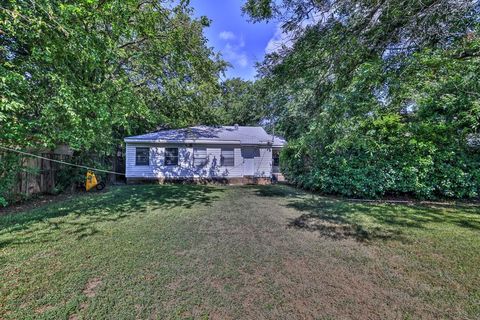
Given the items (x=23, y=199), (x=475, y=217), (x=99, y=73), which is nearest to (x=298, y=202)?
(x=475, y=217)

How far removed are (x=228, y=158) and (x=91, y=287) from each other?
10.6m

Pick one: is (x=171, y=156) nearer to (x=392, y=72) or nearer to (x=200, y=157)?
(x=200, y=157)

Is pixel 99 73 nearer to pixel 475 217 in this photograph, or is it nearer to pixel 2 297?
pixel 2 297

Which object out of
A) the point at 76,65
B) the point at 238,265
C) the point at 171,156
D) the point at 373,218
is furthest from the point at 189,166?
the point at 238,265

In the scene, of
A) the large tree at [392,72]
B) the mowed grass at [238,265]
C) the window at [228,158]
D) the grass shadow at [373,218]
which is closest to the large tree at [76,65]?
the mowed grass at [238,265]

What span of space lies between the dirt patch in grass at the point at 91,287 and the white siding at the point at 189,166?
1003 cm

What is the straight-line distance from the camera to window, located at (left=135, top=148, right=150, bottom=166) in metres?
12.4

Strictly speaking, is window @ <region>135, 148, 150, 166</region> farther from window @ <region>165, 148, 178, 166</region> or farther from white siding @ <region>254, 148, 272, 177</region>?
white siding @ <region>254, 148, 272, 177</region>

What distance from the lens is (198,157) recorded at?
42.2 feet

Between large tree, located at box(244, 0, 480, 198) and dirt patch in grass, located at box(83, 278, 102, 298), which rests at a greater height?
large tree, located at box(244, 0, 480, 198)

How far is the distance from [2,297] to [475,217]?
372 inches

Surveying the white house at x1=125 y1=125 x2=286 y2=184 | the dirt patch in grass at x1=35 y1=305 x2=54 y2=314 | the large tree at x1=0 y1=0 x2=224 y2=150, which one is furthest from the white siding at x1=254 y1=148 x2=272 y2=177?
the dirt patch in grass at x1=35 y1=305 x2=54 y2=314

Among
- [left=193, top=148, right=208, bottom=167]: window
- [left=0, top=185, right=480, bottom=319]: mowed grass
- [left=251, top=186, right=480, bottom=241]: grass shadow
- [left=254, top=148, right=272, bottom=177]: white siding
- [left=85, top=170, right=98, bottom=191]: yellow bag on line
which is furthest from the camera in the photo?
[left=254, top=148, right=272, bottom=177]: white siding

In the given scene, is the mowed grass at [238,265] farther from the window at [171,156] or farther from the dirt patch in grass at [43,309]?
the window at [171,156]
